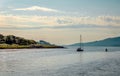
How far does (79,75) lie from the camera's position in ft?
193

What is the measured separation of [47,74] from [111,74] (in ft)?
40.4

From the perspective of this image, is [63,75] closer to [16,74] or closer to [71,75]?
[71,75]

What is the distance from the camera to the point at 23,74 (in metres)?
60.4

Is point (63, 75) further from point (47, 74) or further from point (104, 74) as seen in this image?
point (104, 74)

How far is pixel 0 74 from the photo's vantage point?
197ft

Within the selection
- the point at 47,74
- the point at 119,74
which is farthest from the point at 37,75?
the point at 119,74

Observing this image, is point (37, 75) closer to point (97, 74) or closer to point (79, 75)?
point (79, 75)

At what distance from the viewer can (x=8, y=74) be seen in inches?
2366

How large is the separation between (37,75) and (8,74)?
19.0ft

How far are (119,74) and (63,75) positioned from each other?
1077 cm

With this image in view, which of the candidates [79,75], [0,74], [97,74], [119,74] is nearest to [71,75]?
[79,75]

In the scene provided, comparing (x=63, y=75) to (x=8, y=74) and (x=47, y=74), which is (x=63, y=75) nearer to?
(x=47, y=74)

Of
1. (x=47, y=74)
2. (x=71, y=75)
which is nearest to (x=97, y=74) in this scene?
(x=71, y=75)

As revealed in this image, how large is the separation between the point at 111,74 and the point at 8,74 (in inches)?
779
